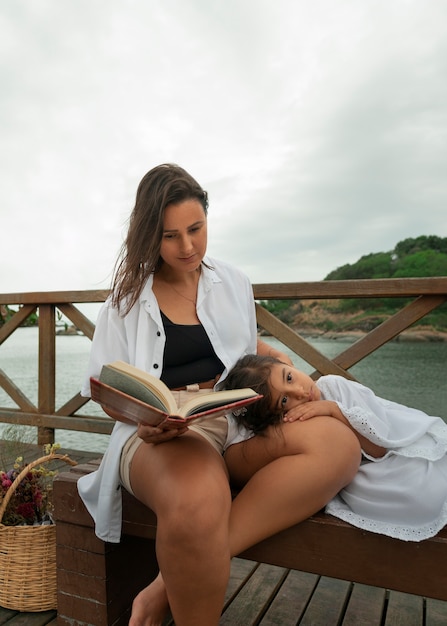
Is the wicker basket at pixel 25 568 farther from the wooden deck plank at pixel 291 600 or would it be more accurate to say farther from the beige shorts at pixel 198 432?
the wooden deck plank at pixel 291 600

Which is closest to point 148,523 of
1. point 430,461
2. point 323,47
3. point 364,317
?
point 430,461

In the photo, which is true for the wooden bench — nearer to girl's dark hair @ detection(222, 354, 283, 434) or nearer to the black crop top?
girl's dark hair @ detection(222, 354, 283, 434)

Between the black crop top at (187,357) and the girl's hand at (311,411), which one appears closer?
the girl's hand at (311,411)

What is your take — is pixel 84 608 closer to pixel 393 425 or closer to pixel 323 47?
pixel 393 425

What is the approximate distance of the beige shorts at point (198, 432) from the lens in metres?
1.28

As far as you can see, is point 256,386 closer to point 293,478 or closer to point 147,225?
point 293,478

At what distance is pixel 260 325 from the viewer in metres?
2.54

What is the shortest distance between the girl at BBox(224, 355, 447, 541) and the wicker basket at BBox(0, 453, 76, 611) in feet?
2.65

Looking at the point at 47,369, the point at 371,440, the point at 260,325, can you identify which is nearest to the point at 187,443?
the point at 371,440

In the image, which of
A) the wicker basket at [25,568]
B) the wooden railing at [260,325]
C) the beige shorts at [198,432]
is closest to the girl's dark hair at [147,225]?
the beige shorts at [198,432]

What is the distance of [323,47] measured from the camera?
5.06 m

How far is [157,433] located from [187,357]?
448 millimetres

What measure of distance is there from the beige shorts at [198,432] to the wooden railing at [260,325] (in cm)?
107

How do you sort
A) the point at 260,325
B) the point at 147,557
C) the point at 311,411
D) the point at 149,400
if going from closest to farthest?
the point at 149,400
the point at 311,411
the point at 147,557
the point at 260,325
